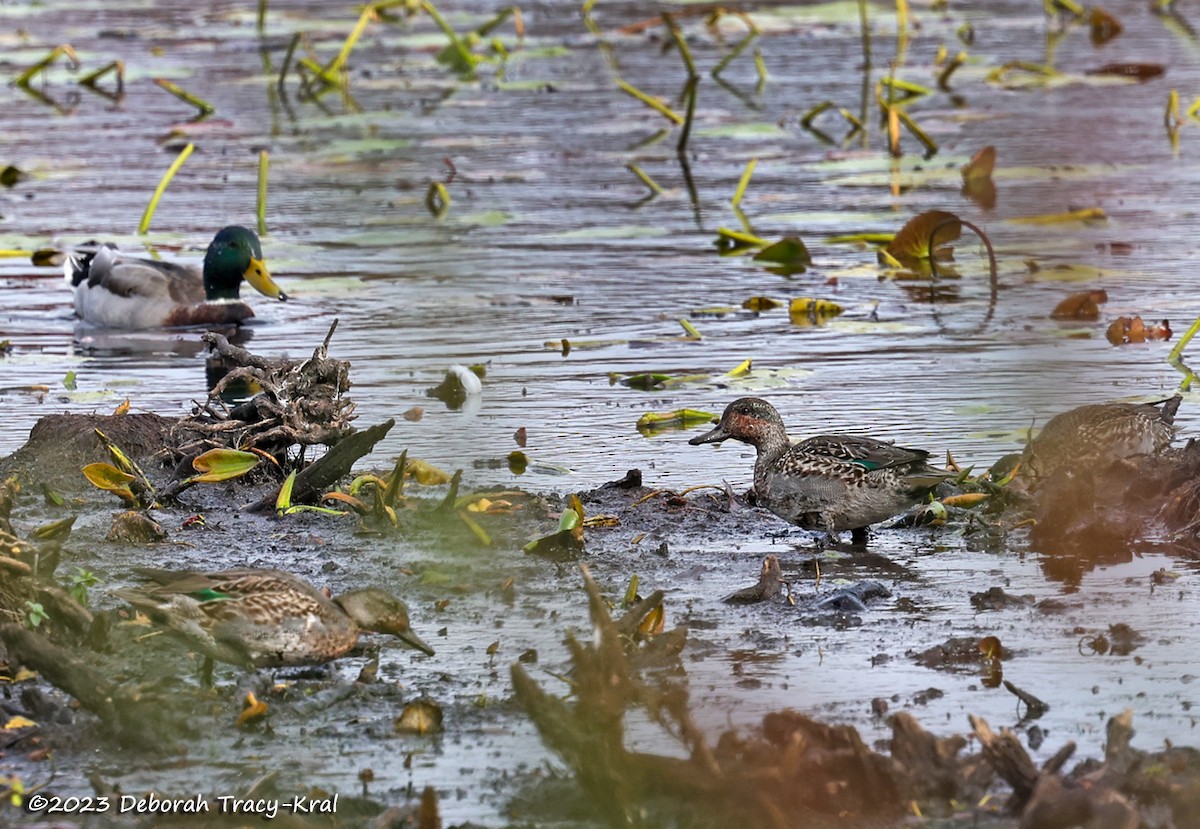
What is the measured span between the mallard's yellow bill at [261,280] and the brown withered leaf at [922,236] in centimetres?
356

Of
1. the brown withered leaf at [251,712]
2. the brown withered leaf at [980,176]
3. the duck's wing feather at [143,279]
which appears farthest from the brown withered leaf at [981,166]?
the brown withered leaf at [251,712]

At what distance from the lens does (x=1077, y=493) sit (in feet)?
21.2

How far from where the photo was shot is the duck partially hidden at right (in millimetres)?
6254

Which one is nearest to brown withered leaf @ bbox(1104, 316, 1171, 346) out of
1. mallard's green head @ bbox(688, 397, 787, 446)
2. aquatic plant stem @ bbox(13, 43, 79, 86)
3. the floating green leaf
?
the floating green leaf

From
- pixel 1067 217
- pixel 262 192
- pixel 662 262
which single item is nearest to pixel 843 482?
pixel 662 262

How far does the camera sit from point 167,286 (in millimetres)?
11922

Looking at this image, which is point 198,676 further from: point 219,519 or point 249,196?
point 249,196

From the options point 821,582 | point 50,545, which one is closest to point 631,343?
point 821,582

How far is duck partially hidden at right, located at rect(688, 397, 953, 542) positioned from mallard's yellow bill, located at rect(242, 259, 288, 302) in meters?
5.12

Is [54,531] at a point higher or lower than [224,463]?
lower

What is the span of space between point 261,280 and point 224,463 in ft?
14.3

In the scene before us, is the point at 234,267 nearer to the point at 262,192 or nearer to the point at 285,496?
the point at 262,192

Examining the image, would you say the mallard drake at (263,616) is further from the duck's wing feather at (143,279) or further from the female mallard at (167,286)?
the duck's wing feather at (143,279)

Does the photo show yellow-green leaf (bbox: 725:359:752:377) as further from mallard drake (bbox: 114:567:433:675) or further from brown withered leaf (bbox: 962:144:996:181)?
brown withered leaf (bbox: 962:144:996:181)
